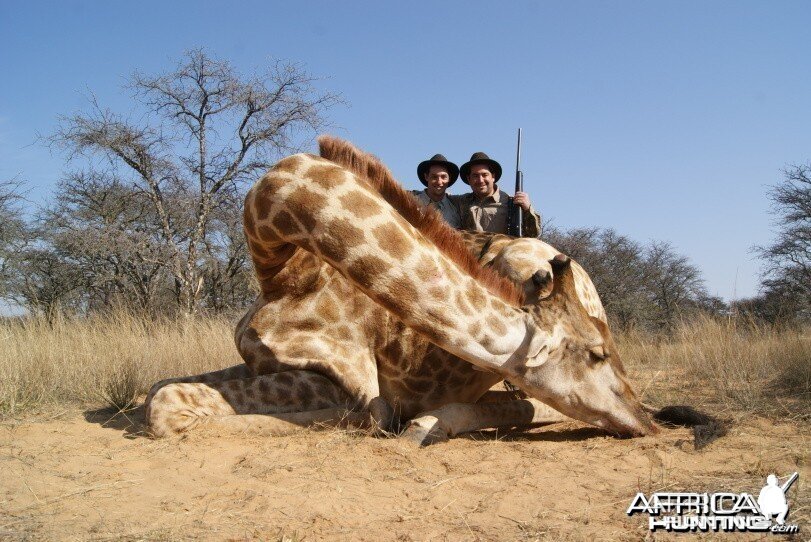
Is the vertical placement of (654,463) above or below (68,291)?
below

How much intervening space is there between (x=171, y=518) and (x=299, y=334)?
202 cm

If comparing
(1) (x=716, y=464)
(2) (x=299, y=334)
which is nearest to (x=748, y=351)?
(1) (x=716, y=464)


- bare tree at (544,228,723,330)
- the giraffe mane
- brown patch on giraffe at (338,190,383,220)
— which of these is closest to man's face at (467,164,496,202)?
the giraffe mane

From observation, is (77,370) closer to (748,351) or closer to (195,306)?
(748,351)

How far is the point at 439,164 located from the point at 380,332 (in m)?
3.89

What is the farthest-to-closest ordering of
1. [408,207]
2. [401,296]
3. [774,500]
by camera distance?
1. [408,207]
2. [401,296]
3. [774,500]

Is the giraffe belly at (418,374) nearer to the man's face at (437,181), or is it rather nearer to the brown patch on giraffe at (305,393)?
the brown patch on giraffe at (305,393)

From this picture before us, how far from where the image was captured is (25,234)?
1884 centimetres

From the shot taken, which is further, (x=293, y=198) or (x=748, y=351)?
(x=748, y=351)

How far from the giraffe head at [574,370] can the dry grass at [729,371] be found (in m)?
1.43

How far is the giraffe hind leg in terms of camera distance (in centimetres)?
400

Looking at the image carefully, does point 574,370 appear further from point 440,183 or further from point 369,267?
point 440,183

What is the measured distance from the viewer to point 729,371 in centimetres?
649

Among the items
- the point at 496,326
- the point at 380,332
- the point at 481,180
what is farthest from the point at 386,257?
the point at 481,180
